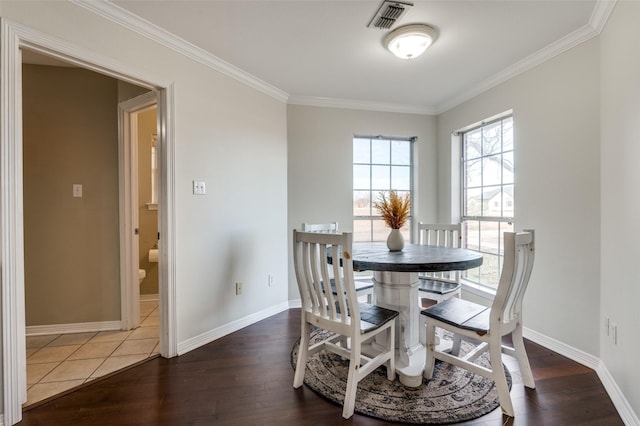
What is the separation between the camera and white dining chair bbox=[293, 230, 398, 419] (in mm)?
1615

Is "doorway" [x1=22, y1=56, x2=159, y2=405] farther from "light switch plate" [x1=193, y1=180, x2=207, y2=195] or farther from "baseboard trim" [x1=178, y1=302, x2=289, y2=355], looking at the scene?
"light switch plate" [x1=193, y1=180, x2=207, y2=195]

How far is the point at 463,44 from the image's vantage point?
2316mm

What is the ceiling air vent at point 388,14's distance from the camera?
1843 mm

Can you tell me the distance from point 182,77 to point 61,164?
4.54 feet

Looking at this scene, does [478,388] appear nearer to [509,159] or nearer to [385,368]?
[385,368]

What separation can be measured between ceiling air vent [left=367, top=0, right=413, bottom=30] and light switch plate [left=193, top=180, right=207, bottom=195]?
1.70 meters

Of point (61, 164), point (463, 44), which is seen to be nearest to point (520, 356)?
point (463, 44)

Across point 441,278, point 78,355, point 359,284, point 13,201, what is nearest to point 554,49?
point 441,278

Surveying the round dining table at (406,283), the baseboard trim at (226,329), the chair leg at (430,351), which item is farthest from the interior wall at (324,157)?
the chair leg at (430,351)

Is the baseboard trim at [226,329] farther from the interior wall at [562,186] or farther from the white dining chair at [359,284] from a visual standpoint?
the interior wall at [562,186]

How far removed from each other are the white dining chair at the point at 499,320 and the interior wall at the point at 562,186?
754 millimetres

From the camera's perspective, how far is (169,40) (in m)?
2.23

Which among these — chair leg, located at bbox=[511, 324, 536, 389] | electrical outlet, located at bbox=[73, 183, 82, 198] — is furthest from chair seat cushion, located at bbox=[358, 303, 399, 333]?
electrical outlet, located at bbox=[73, 183, 82, 198]

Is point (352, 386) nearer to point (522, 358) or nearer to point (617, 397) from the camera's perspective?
point (522, 358)
